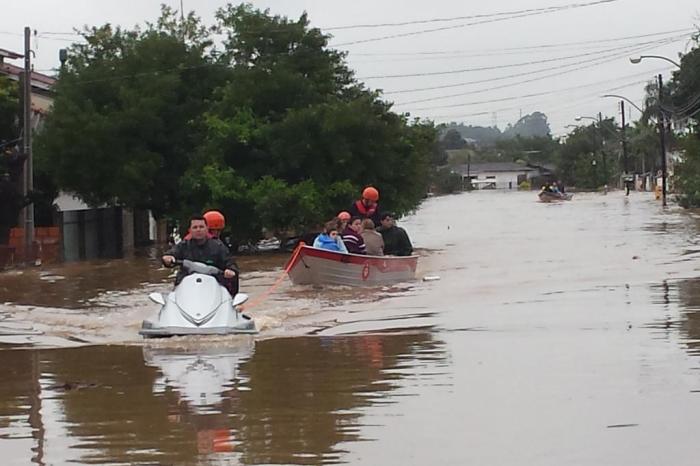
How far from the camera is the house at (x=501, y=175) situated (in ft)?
633

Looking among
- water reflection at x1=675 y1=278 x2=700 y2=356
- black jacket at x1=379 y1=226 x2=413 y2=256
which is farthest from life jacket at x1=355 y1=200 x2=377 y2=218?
water reflection at x1=675 y1=278 x2=700 y2=356

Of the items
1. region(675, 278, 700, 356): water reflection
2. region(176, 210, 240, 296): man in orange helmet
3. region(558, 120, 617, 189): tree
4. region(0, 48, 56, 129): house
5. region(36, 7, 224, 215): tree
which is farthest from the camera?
region(558, 120, 617, 189): tree

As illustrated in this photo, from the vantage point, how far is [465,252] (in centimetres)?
3472

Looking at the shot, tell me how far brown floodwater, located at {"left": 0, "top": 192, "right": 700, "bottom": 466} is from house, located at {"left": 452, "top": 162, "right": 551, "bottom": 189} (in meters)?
171


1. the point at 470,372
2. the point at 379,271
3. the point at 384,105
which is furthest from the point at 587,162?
the point at 470,372

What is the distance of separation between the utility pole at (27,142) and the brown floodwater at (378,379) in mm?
10882

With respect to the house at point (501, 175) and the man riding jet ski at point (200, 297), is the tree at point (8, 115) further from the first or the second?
the house at point (501, 175)

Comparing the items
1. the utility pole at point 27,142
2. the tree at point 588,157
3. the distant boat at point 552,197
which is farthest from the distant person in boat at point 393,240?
the tree at point 588,157

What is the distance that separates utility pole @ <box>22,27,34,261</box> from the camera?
32.8m

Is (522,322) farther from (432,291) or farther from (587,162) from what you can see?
(587,162)

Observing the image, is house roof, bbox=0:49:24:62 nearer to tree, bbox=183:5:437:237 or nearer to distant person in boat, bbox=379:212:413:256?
tree, bbox=183:5:437:237

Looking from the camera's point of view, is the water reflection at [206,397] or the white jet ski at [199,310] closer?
the water reflection at [206,397]

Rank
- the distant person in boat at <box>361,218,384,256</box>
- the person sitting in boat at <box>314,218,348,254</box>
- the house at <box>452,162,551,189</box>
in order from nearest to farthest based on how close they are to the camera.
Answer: the person sitting in boat at <box>314,218,348,254</box>, the distant person in boat at <box>361,218,384,256</box>, the house at <box>452,162,551,189</box>

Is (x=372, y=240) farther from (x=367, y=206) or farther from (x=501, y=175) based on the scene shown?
(x=501, y=175)
